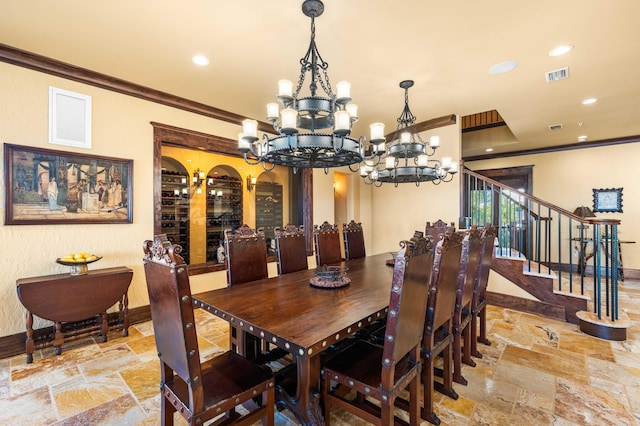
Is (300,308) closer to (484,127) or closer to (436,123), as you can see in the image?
(436,123)

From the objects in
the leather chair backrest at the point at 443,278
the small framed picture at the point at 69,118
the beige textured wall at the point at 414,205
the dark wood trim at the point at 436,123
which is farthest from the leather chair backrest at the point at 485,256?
the small framed picture at the point at 69,118

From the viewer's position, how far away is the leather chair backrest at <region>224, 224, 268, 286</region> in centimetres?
244

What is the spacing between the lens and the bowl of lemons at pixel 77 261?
2.85 m

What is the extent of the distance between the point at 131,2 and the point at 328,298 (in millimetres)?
2536

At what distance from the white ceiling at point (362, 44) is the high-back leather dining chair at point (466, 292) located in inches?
66.7

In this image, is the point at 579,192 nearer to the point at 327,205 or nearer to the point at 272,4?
the point at 327,205

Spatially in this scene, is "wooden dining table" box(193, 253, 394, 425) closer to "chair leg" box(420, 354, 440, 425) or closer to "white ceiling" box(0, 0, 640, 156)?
"chair leg" box(420, 354, 440, 425)

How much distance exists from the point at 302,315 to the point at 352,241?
2.15m

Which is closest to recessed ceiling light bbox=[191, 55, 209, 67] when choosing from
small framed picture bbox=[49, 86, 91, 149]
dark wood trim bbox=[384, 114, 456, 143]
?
small framed picture bbox=[49, 86, 91, 149]

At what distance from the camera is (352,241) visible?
373 centimetres

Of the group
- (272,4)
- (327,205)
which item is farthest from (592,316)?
(272,4)

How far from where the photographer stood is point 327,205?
5781 mm

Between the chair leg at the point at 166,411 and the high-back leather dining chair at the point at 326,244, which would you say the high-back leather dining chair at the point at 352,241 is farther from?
the chair leg at the point at 166,411

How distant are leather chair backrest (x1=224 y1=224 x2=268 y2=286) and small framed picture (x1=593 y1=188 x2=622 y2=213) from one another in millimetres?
7256
